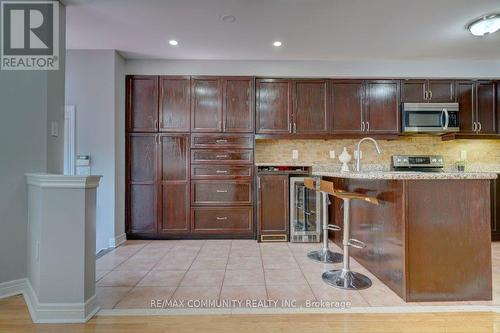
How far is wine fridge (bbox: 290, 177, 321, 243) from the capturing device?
3764 mm

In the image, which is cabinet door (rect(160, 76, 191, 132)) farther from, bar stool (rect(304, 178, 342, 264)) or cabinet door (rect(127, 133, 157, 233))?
bar stool (rect(304, 178, 342, 264))

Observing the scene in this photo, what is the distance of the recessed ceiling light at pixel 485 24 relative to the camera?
2.71 meters

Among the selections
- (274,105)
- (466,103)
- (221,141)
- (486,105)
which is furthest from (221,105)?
(486,105)

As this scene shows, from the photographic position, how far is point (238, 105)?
12.9 ft

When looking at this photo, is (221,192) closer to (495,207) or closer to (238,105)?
(238,105)

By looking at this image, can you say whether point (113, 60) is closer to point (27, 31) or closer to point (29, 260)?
point (27, 31)

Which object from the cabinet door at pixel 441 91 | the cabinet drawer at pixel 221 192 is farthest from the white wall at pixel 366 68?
the cabinet drawer at pixel 221 192

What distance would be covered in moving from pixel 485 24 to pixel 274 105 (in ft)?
8.05

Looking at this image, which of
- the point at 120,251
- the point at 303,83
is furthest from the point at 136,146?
the point at 303,83

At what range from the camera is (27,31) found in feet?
8.14

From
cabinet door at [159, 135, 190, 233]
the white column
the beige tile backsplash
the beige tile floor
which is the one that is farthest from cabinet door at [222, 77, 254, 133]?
the white column

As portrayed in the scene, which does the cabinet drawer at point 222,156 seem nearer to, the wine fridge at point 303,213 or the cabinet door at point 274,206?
the cabinet door at point 274,206

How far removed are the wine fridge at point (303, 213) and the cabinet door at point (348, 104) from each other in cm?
109

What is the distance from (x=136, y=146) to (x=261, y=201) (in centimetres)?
195
